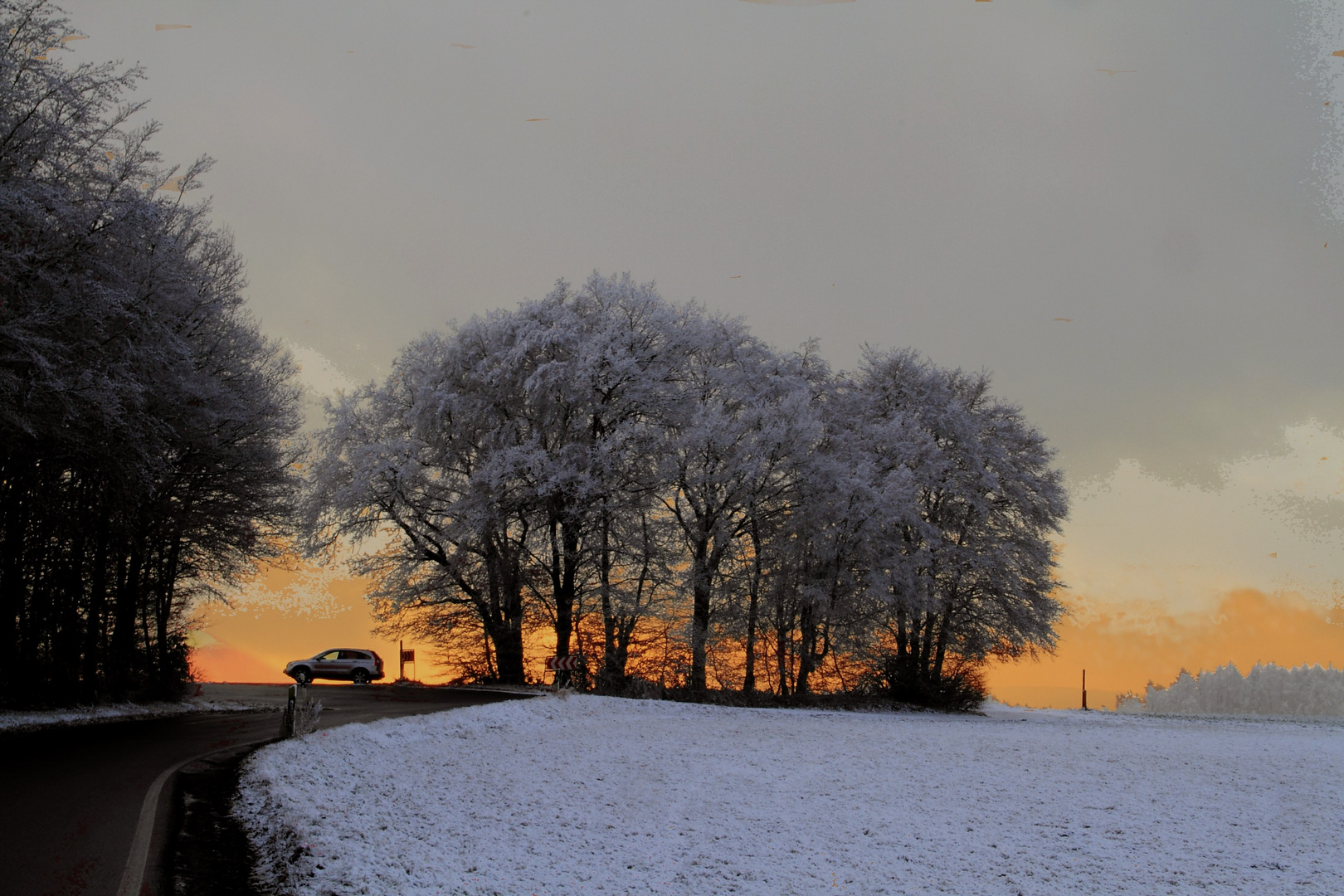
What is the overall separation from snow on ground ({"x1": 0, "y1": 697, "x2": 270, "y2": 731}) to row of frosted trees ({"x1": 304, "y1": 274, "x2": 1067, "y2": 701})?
771 cm

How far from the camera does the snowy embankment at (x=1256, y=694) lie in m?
37.1

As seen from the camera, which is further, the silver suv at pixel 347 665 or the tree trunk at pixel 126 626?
the silver suv at pixel 347 665

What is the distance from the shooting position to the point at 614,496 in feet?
92.8

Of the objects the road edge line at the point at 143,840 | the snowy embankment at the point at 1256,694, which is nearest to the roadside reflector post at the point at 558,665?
the road edge line at the point at 143,840

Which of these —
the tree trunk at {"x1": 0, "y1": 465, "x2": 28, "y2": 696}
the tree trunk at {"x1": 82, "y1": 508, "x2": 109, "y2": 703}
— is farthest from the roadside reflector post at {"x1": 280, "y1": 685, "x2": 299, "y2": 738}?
the tree trunk at {"x1": 82, "y1": 508, "x2": 109, "y2": 703}

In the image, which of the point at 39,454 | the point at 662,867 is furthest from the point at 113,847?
the point at 39,454

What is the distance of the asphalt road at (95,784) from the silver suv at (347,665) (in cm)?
1262

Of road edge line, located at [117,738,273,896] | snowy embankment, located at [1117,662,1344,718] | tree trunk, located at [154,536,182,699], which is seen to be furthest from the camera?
snowy embankment, located at [1117,662,1344,718]

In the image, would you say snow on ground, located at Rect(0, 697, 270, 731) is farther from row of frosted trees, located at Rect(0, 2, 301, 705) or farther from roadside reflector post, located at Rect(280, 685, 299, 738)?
roadside reflector post, located at Rect(280, 685, 299, 738)

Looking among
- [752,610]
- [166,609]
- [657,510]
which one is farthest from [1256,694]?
[166,609]

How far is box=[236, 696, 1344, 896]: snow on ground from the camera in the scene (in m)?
8.26

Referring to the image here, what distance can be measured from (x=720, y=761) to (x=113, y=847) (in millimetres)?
8595

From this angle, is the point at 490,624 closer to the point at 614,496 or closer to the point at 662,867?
the point at 614,496

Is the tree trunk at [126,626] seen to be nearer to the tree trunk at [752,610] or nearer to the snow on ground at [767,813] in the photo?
the snow on ground at [767,813]
